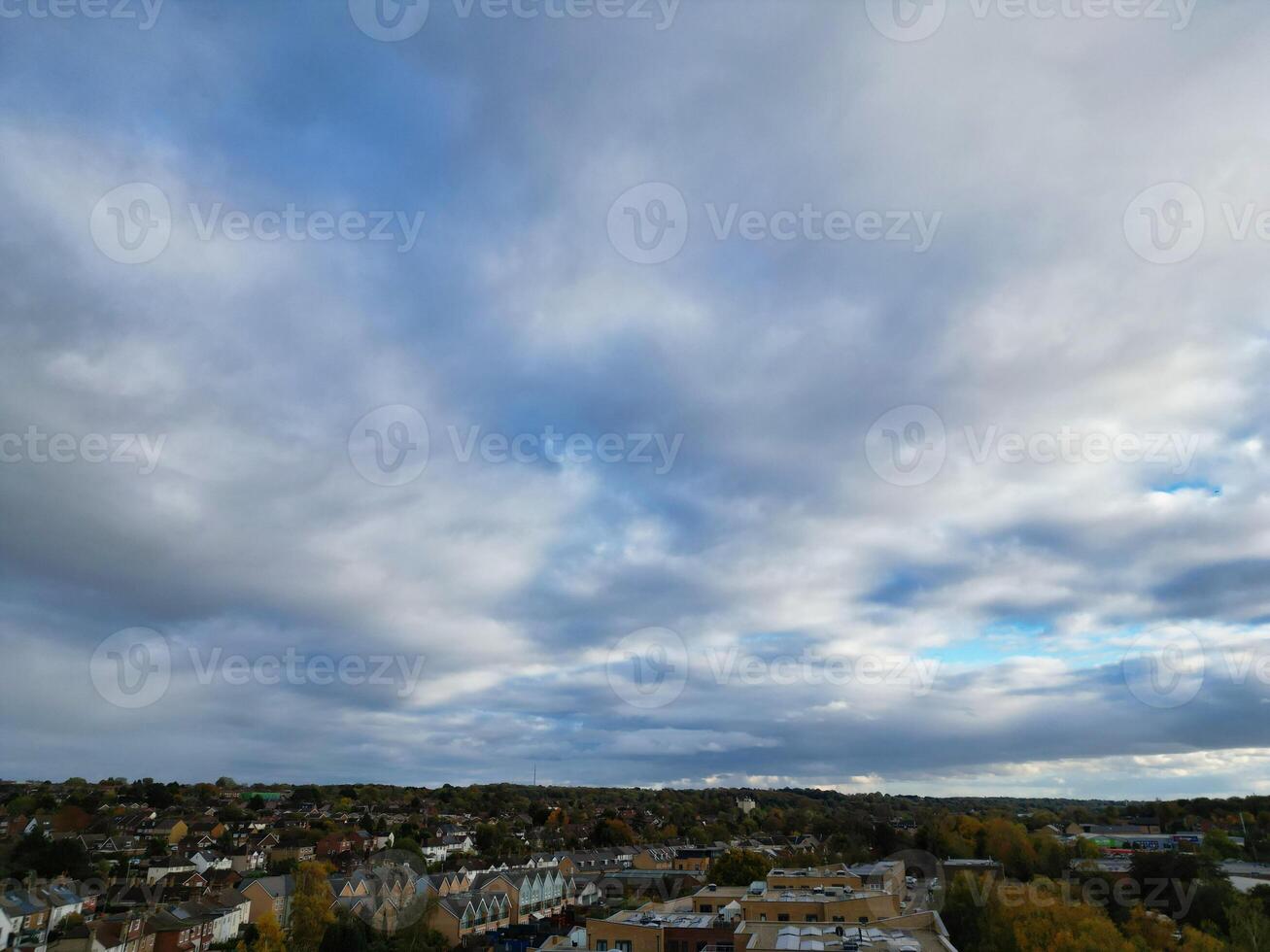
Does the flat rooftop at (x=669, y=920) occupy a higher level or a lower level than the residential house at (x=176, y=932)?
higher

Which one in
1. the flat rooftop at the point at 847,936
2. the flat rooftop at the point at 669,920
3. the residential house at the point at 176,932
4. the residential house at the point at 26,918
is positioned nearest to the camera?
the flat rooftop at the point at 847,936

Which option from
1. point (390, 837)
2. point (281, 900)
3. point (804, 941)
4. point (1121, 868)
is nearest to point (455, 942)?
point (281, 900)

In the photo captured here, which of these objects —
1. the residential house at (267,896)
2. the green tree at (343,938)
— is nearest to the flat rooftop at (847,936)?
the green tree at (343,938)

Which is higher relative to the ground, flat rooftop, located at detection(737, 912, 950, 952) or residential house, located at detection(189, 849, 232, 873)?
flat rooftop, located at detection(737, 912, 950, 952)

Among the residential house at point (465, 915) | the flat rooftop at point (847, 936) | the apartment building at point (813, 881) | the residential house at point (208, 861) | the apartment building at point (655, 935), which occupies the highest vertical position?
the flat rooftop at point (847, 936)

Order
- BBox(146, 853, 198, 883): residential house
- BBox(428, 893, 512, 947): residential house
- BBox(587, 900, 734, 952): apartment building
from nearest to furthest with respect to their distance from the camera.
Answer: BBox(587, 900, 734, 952): apartment building
BBox(428, 893, 512, 947): residential house
BBox(146, 853, 198, 883): residential house

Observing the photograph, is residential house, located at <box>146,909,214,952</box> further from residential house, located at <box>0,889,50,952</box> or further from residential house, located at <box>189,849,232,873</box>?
residential house, located at <box>189,849,232,873</box>

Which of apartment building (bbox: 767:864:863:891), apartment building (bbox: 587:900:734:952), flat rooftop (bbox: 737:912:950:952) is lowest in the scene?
apartment building (bbox: 587:900:734:952)

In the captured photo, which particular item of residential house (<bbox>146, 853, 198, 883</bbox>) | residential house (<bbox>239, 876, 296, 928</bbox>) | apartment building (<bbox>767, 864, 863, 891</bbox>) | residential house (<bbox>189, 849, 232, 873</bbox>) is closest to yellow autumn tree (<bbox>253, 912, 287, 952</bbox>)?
residential house (<bbox>239, 876, 296, 928</bbox>)

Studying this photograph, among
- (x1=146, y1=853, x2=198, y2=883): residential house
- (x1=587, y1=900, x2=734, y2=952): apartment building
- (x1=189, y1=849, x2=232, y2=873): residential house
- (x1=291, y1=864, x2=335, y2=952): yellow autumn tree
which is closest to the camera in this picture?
(x1=587, y1=900, x2=734, y2=952): apartment building

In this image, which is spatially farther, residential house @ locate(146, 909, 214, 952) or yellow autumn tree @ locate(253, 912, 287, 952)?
residential house @ locate(146, 909, 214, 952)

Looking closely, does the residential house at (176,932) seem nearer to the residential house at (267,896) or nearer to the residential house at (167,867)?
the residential house at (267,896)
